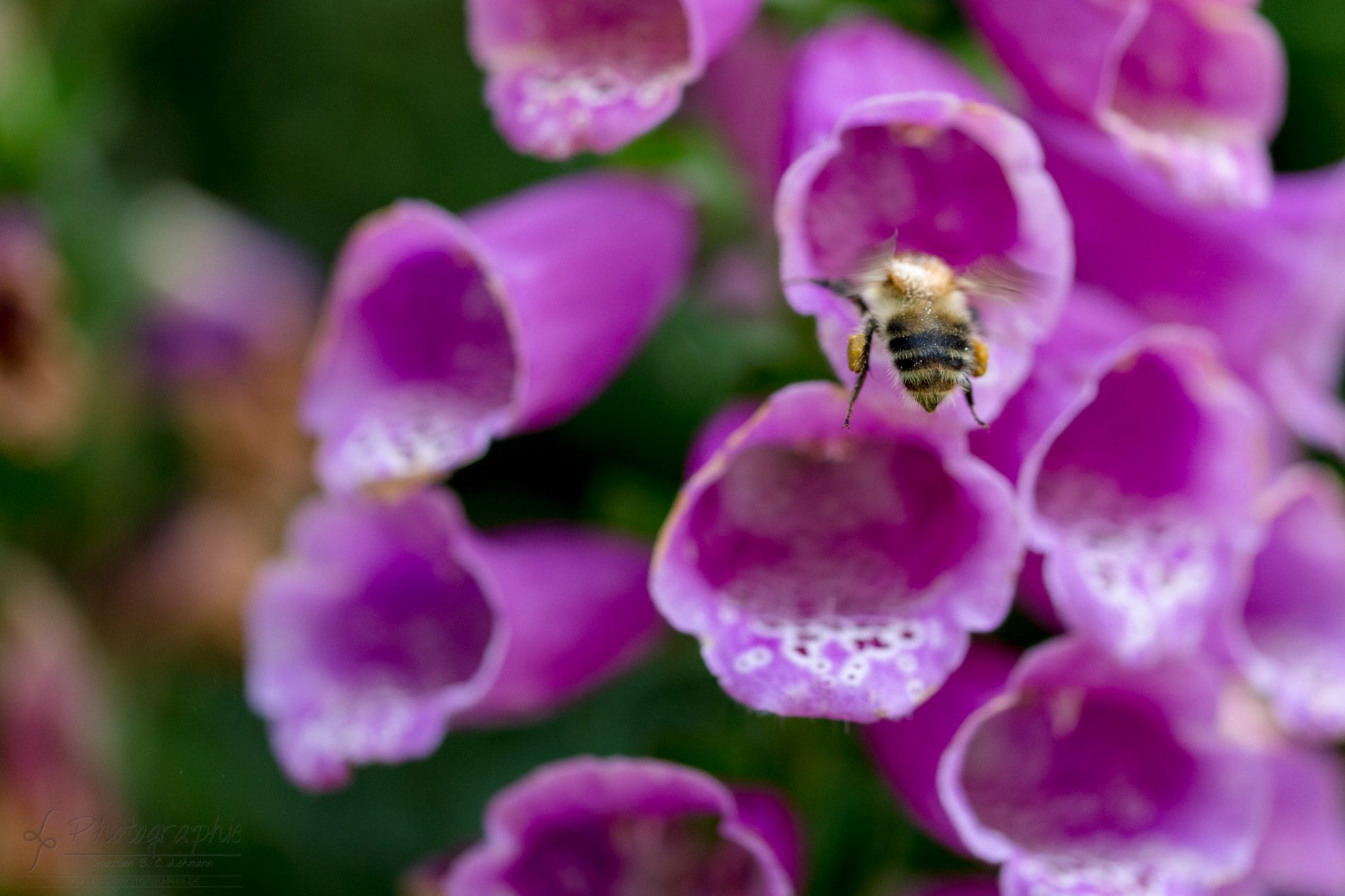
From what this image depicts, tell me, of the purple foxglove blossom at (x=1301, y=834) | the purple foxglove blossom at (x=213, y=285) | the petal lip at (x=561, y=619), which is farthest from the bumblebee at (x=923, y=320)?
the purple foxglove blossom at (x=213, y=285)

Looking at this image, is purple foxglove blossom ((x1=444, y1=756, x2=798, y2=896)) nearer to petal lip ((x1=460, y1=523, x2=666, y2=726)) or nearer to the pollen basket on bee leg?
petal lip ((x1=460, y1=523, x2=666, y2=726))

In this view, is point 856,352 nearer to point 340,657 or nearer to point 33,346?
point 340,657

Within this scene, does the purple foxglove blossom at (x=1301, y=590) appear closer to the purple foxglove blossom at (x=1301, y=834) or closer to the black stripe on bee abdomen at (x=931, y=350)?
the purple foxglove blossom at (x=1301, y=834)

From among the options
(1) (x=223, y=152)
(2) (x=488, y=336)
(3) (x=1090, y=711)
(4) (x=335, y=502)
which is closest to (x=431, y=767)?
(4) (x=335, y=502)

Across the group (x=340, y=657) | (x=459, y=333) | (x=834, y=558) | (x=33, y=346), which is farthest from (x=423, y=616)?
(x=33, y=346)

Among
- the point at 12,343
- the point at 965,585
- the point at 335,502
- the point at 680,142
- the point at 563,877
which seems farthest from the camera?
the point at 12,343

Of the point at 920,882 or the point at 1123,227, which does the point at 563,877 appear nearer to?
the point at 920,882
